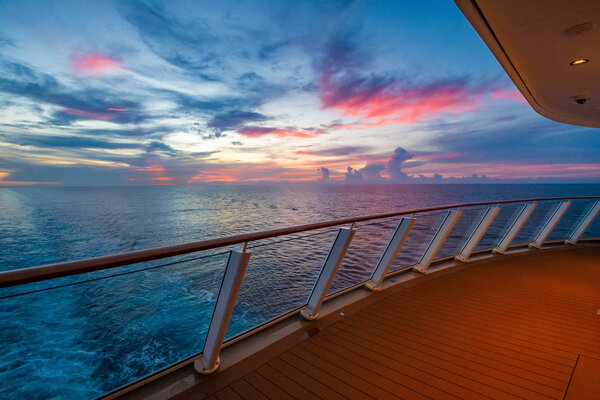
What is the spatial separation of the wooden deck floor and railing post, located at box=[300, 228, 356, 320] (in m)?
0.29

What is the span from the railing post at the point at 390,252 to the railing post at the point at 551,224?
5.97 m

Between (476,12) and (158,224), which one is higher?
(476,12)

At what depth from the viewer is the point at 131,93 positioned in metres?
39.2

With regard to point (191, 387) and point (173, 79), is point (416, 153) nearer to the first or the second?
point (173, 79)

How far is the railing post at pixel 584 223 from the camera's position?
692 centimetres

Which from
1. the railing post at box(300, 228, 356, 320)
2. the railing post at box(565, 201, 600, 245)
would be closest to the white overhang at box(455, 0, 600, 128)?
the railing post at box(300, 228, 356, 320)

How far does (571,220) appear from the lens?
7125mm

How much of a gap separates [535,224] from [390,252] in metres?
5.90

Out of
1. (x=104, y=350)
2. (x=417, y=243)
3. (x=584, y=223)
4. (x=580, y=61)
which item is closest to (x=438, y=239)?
(x=417, y=243)

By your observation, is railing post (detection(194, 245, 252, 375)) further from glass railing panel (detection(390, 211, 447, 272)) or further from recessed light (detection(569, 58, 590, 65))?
recessed light (detection(569, 58, 590, 65))

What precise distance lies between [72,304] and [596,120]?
15.0 metres

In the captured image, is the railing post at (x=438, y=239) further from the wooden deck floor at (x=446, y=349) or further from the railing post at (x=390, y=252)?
the railing post at (x=390, y=252)

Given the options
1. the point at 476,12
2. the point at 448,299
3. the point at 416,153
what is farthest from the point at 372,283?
the point at 416,153

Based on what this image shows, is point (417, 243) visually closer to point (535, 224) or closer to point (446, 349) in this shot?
point (446, 349)
